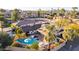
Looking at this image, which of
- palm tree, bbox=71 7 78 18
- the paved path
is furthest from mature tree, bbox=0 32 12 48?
palm tree, bbox=71 7 78 18

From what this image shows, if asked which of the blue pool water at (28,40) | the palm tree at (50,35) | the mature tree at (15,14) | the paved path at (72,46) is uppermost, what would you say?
the mature tree at (15,14)

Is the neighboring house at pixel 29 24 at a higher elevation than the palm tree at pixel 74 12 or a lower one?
lower

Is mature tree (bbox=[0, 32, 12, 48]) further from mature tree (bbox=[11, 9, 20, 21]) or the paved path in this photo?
the paved path

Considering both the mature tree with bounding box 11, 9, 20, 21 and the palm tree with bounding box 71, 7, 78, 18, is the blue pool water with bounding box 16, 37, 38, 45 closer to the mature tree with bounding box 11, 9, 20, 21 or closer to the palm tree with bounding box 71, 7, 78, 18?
the mature tree with bounding box 11, 9, 20, 21

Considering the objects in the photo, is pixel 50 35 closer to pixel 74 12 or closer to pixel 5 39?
pixel 74 12

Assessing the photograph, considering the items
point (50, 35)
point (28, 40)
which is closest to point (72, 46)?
point (50, 35)

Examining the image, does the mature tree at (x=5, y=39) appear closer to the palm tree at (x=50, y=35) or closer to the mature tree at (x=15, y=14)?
the mature tree at (x=15, y=14)

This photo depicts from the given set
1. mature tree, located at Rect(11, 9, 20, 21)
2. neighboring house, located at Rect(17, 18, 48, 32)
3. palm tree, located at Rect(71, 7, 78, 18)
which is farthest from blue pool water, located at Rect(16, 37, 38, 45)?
palm tree, located at Rect(71, 7, 78, 18)

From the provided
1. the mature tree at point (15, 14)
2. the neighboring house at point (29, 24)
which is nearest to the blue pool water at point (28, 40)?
the neighboring house at point (29, 24)

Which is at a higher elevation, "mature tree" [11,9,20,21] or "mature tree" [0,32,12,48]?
"mature tree" [11,9,20,21]

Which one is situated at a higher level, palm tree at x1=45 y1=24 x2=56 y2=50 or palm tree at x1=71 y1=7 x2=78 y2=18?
palm tree at x1=71 y1=7 x2=78 y2=18

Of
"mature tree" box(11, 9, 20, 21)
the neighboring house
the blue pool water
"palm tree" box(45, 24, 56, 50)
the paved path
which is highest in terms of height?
"mature tree" box(11, 9, 20, 21)
